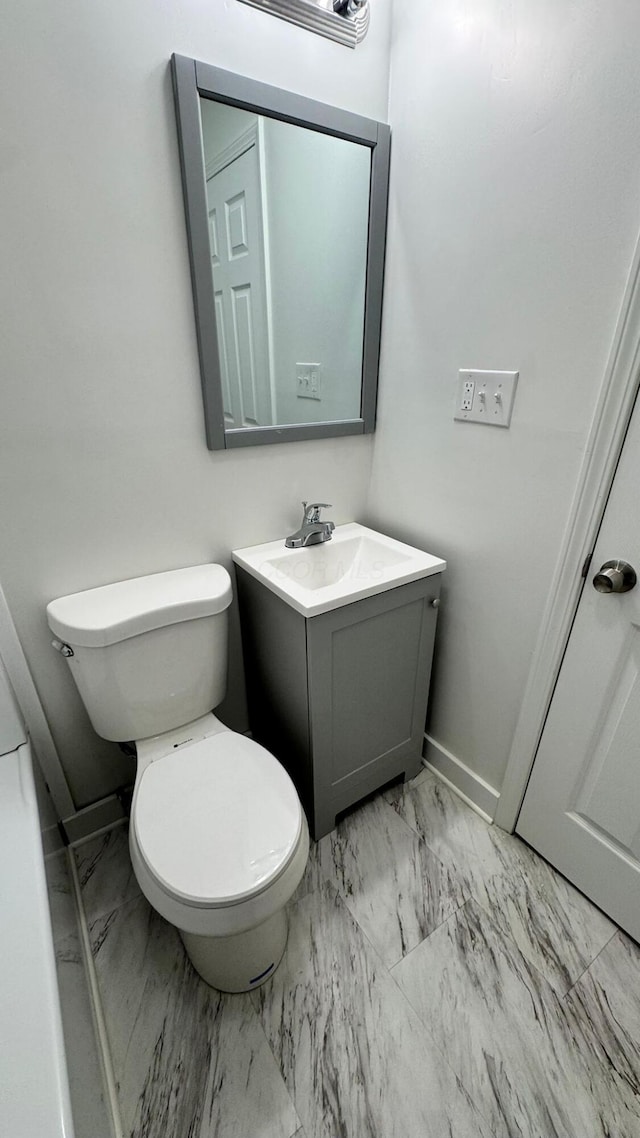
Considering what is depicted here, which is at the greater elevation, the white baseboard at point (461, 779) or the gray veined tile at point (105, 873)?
the white baseboard at point (461, 779)

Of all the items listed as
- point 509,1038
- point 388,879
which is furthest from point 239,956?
point 509,1038

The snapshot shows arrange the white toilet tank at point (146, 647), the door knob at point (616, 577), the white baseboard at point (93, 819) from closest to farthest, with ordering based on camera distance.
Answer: the door knob at point (616, 577)
the white toilet tank at point (146, 647)
the white baseboard at point (93, 819)

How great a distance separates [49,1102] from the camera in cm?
54

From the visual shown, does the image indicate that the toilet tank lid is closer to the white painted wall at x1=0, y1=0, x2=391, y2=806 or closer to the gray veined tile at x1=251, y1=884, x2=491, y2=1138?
the white painted wall at x1=0, y1=0, x2=391, y2=806

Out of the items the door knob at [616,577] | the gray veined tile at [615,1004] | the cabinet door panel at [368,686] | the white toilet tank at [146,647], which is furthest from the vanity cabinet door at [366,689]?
the gray veined tile at [615,1004]

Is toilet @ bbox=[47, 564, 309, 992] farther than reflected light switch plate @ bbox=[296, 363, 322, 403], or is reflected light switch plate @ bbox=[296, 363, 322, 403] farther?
reflected light switch plate @ bbox=[296, 363, 322, 403]

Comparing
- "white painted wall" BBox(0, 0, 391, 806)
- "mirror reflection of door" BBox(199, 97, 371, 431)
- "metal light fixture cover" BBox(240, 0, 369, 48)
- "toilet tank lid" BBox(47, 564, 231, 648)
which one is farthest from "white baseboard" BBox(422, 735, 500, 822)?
"metal light fixture cover" BBox(240, 0, 369, 48)

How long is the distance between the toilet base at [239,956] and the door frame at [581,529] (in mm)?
728

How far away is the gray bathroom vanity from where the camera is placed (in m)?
1.11

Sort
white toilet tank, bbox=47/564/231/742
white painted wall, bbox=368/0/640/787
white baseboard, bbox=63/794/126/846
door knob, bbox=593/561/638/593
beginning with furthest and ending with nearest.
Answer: white baseboard, bbox=63/794/126/846
white toilet tank, bbox=47/564/231/742
door knob, bbox=593/561/638/593
white painted wall, bbox=368/0/640/787

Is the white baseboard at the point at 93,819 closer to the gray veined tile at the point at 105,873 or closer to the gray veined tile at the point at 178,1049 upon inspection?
the gray veined tile at the point at 105,873

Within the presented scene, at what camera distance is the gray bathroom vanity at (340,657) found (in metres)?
1.11

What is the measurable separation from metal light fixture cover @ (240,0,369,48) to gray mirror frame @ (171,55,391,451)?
0.11 metres

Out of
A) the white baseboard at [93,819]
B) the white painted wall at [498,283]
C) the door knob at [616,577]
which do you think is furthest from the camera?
the white baseboard at [93,819]
